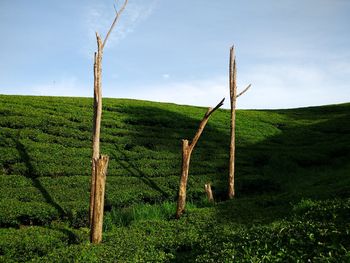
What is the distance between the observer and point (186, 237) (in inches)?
500

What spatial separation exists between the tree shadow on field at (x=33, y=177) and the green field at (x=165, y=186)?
6cm

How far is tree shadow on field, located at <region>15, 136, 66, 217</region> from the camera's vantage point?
18.2 metres

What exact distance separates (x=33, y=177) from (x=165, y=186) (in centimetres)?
820

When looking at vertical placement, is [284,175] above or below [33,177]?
below

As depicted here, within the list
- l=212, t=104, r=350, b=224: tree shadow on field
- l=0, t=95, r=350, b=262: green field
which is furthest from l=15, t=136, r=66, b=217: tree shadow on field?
l=212, t=104, r=350, b=224: tree shadow on field

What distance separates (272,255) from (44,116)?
24058 mm

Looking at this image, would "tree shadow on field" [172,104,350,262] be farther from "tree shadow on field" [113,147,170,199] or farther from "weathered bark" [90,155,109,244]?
"tree shadow on field" [113,147,170,199]

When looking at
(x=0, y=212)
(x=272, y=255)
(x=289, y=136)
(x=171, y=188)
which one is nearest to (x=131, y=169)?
(x=171, y=188)

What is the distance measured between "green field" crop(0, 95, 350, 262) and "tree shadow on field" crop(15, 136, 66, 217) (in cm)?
6

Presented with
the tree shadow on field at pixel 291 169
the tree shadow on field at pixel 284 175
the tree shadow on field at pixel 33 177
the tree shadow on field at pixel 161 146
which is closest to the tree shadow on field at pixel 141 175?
the tree shadow on field at pixel 161 146

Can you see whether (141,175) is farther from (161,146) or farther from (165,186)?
(161,146)

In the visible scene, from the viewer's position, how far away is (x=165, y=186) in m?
23.4

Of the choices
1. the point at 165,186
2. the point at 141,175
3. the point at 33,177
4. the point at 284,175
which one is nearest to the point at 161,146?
the point at 141,175

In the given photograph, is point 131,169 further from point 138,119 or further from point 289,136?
point 289,136
